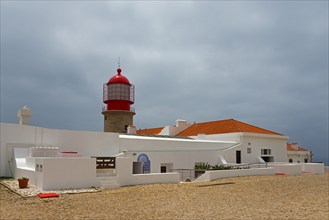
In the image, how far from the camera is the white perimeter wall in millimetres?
17312

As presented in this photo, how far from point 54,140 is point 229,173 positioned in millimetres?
10844

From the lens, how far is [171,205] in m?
10.6

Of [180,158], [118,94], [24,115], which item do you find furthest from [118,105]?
[24,115]

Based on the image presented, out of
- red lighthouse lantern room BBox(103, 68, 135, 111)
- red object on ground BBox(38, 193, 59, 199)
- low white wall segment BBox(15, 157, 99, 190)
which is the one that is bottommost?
red object on ground BBox(38, 193, 59, 199)

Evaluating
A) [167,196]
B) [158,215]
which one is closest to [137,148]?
[167,196]

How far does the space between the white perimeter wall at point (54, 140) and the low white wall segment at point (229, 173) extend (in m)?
5.94

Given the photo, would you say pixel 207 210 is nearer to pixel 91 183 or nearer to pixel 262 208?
pixel 262 208

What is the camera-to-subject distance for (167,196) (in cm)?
1234

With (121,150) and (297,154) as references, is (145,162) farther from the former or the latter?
(297,154)

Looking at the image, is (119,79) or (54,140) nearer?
(54,140)

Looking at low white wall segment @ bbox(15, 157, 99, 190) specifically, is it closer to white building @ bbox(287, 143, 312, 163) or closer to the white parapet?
the white parapet

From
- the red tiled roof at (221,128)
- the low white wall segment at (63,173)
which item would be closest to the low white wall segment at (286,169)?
the red tiled roof at (221,128)

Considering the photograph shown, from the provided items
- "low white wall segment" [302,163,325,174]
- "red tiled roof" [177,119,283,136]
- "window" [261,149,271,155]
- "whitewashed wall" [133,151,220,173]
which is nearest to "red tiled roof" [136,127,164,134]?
"red tiled roof" [177,119,283,136]

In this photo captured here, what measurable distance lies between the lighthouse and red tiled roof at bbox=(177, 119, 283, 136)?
289 inches
